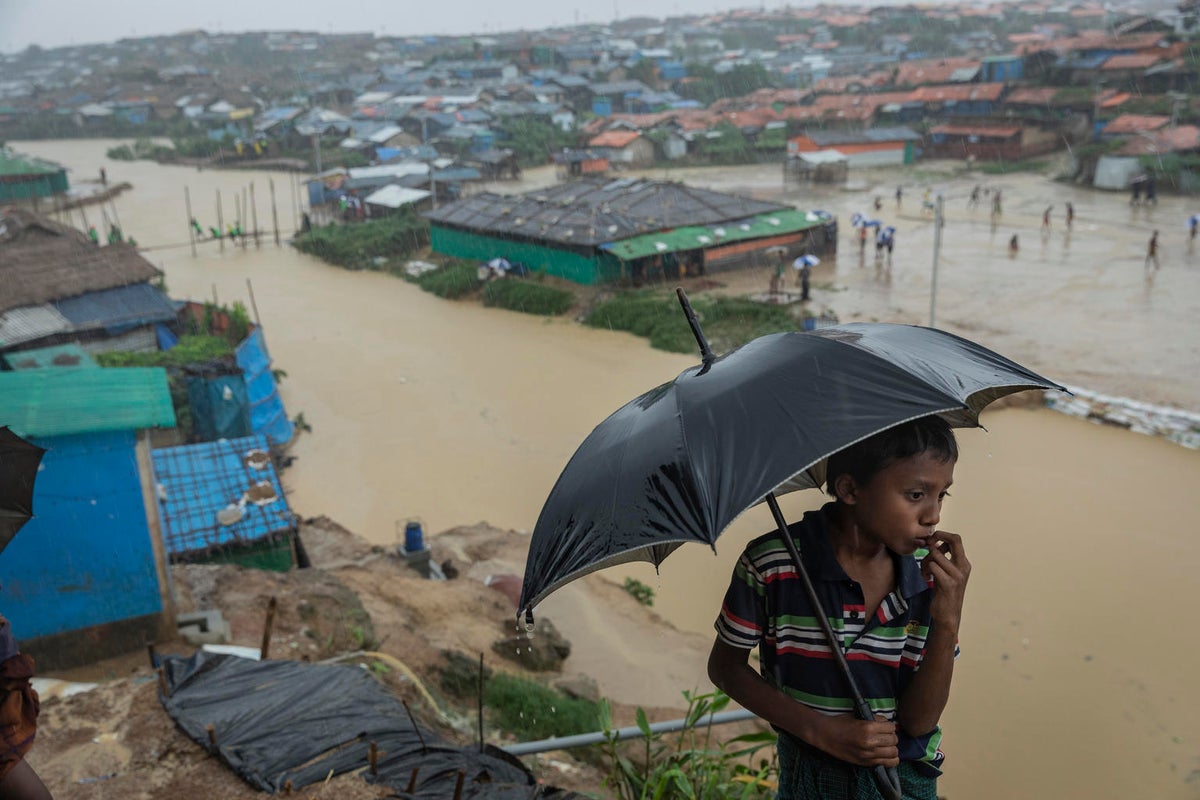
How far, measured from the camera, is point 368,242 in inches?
1091

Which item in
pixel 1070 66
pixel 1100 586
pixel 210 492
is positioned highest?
pixel 1070 66

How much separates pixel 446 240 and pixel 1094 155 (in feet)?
74.8

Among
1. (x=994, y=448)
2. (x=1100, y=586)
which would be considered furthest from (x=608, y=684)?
(x=994, y=448)

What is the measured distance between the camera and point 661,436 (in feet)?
5.93

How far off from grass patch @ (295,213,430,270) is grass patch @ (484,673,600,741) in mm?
21720

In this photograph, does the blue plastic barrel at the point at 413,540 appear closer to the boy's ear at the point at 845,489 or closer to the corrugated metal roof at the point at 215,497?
the corrugated metal roof at the point at 215,497

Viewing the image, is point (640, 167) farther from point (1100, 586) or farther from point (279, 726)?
point (279, 726)

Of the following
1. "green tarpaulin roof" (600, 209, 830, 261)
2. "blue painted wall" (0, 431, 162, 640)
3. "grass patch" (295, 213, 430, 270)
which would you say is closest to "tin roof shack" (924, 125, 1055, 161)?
"green tarpaulin roof" (600, 209, 830, 261)

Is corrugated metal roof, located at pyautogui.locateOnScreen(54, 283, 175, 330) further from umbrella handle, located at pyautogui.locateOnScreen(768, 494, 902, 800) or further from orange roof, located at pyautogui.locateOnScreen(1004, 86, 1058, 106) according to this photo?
orange roof, located at pyautogui.locateOnScreen(1004, 86, 1058, 106)

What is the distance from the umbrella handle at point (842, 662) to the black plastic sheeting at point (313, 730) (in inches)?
79.9

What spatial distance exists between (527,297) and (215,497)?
1384cm

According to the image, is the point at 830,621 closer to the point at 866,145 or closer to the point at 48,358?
the point at 48,358

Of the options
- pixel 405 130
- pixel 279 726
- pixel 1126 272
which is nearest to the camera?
pixel 279 726

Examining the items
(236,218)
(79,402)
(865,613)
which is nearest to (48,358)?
(79,402)
